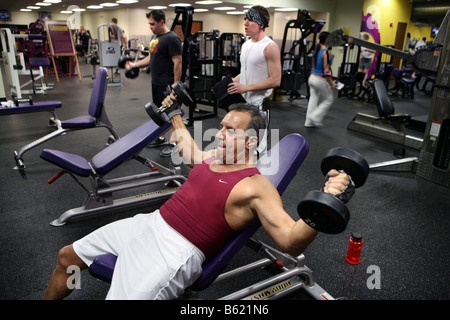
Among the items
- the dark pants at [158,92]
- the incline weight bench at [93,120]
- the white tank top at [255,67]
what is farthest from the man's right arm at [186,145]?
the dark pants at [158,92]

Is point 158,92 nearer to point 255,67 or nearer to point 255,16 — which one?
point 255,67

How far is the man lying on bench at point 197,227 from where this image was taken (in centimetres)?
106

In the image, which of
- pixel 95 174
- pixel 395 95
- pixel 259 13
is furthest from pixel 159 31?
pixel 395 95

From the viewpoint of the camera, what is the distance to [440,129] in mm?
3096

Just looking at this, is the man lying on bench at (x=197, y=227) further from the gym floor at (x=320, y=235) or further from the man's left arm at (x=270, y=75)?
the man's left arm at (x=270, y=75)

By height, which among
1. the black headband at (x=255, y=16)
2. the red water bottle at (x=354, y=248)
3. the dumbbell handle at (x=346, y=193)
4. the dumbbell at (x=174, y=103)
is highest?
the black headband at (x=255, y=16)

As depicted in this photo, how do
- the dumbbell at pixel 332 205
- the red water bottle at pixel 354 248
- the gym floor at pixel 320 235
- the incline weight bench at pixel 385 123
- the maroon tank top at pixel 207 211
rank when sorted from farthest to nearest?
the incline weight bench at pixel 385 123
the red water bottle at pixel 354 248
the gym floor at pixel 320 235
the maroon tank top at pixel 207 211
the dumbbell at pixel 332 205

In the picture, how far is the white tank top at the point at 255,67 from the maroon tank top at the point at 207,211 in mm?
1572

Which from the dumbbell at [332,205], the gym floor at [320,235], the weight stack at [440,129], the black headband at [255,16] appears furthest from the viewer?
the weight stack at [440,129]

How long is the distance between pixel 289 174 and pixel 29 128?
4449 millimetres

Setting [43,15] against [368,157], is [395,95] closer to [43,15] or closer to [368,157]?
[368,157]

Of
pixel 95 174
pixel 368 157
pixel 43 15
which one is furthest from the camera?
pixel 43 15

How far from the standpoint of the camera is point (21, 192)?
108 inches

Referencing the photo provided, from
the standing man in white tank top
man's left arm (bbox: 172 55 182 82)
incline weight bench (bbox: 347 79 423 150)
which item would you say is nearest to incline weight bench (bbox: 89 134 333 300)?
the standing man in white tank top
